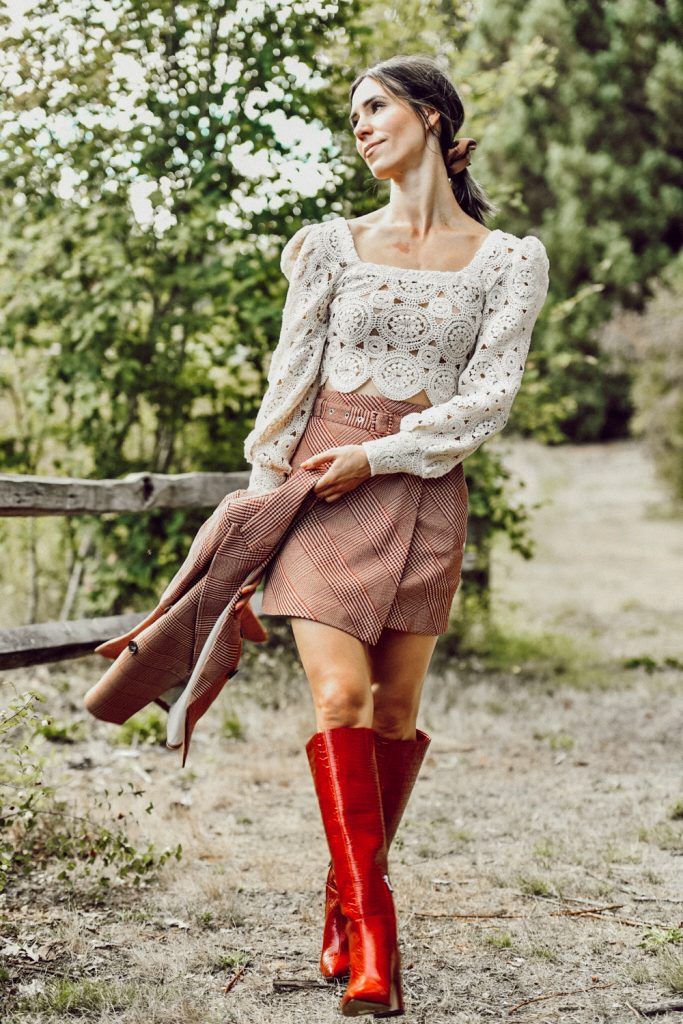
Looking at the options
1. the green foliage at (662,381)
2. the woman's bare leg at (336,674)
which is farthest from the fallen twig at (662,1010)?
the green foliage at (662,381)

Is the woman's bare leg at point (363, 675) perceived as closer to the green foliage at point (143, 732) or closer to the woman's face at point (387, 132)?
the woman's face at point (387, 132)

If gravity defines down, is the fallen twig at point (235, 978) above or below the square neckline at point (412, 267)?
below

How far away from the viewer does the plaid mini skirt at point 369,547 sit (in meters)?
2.32

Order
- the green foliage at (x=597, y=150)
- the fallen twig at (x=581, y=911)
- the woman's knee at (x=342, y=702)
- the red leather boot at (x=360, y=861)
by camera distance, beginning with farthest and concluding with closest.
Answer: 1. the green foliage at (x=597, y=150)
2. the fallen twig at (x=581, y=911)
3. the woman's knee at (x=342, y=702)
4. the red leather boot at (x=360, y=861)

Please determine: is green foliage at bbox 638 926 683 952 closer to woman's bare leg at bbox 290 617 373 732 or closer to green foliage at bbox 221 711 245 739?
woman's bare leg at bbox 290 617 373 732

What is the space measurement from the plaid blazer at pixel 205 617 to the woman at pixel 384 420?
0.05 metres

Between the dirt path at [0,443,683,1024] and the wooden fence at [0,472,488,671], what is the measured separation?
0.49 m

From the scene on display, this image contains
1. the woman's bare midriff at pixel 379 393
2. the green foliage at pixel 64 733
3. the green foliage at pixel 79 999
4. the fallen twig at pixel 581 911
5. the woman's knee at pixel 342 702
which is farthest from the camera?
the green foliage at pixel 64 733

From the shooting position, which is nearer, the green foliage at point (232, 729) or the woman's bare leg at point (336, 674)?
the woman's bare leg at point (336, 674)

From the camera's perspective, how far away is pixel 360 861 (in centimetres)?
216

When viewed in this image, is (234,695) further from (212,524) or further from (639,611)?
(639,611)

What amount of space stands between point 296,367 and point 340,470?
33 centimetres

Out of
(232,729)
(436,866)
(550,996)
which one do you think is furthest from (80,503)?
(550,996)

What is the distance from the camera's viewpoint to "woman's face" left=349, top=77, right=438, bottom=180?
100 inches
